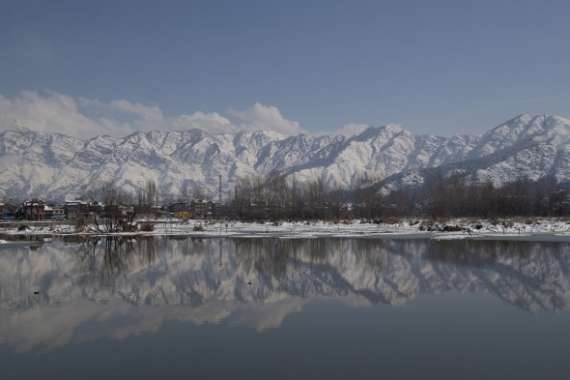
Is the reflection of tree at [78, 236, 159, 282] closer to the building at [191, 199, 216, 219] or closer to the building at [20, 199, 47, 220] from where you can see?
the building at [191, 199, 216, 219]

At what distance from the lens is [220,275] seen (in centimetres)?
2334

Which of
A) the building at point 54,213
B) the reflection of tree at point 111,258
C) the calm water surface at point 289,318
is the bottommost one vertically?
the calm water surface at point 289,318

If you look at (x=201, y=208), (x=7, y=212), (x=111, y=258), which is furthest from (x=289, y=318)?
(x=7, y=212)

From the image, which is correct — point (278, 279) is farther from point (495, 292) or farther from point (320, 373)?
point (320, 373)

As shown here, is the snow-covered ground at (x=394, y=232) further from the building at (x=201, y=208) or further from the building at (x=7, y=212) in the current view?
the building at (x=7, y=212)

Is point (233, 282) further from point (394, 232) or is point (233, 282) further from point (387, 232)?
point (394, 232)

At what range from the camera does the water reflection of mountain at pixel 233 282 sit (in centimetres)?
1511

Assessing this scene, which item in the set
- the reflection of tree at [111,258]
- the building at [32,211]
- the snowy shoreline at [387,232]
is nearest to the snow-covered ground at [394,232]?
the snowy shoreline at [387,232]

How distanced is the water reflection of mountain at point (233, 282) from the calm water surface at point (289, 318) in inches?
3.2

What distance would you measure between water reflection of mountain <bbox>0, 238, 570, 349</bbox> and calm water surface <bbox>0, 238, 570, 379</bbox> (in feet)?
0.27

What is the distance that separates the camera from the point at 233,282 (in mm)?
Result: 21281

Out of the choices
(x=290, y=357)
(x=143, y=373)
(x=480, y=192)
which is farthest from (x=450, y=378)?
(x=480, y=192)

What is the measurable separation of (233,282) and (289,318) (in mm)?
6705

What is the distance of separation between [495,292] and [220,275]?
10903 millimetres
